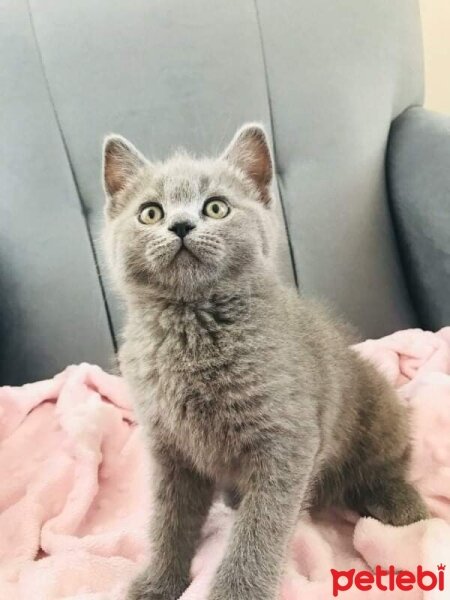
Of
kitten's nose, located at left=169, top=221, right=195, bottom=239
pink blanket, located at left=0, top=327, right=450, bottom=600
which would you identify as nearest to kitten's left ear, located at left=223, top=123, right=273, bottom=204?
kitten's nose, located at left=169, top=221, right=195, bottom=239

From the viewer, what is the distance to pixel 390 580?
850 mm

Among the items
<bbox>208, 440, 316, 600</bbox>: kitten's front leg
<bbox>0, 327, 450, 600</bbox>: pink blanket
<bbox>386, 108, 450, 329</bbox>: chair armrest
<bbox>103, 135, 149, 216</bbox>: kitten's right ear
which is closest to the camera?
<bbox>208, 440, 316, 600</bbox>: kitten's front leg

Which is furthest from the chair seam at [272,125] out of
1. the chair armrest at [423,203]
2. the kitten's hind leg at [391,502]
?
the kitten's hind leg at [391,502]

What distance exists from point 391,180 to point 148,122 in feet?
1.92

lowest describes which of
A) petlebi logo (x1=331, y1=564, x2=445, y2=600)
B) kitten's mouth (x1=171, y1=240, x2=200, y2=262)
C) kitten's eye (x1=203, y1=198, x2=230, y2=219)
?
petlebi logo (x1=331, y1=564, x2=445, y2=600)

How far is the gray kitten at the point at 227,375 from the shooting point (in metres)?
0.81

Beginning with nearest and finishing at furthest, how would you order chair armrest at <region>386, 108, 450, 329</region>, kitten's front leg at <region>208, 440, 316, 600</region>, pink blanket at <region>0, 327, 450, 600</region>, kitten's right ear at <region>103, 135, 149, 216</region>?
1. kitten's front leg at <region>208, 440, 316, 600</region>
2. pink blanket at <region>0, 327, 450, 600</region>
3. kitten's right ear at <region>103, 135, 149, 216</region>
4. chair armrest at <region>386, 108, 450, 329</region>

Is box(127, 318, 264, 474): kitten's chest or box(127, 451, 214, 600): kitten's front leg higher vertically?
box(127, 318, 264, 474): kitten's chest

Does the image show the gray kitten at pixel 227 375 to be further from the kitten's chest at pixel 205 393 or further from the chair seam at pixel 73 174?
the chair seam at pixel 73 174

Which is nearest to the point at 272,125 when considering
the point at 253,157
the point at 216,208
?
the point at 253,157

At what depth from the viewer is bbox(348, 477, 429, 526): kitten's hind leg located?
3.21 feet

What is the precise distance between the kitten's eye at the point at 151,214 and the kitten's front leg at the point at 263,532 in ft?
1.19

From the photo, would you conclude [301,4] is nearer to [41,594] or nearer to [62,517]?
[62,517]

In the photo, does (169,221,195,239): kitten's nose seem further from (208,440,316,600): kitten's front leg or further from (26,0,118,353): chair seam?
(26,0,118,353): chair seam
